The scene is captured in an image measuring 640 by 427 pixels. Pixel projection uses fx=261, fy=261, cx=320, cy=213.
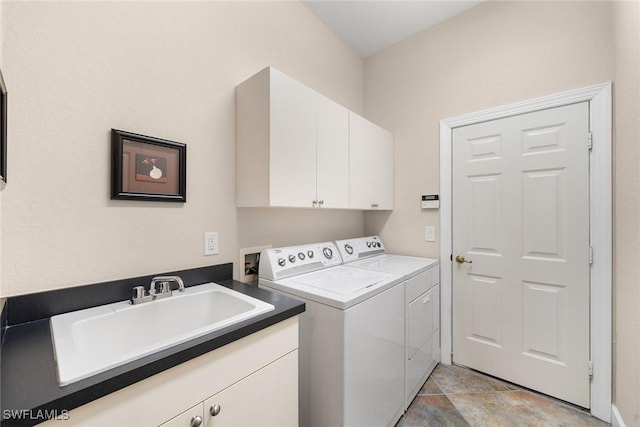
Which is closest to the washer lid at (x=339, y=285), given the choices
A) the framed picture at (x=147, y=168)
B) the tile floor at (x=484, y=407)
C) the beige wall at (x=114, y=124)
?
the beige wall at (x=114, y=124)

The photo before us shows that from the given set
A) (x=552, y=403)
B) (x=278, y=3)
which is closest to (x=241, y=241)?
(x=278, y=3)

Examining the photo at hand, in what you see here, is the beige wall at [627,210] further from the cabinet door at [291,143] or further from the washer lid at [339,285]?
the cabinet door at [291,143]

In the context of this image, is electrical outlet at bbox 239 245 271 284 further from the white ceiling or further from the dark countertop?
the white ceiling

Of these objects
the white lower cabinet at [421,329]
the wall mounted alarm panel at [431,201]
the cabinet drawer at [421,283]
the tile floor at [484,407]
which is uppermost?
the wall mounted alarm panel at [431,201]

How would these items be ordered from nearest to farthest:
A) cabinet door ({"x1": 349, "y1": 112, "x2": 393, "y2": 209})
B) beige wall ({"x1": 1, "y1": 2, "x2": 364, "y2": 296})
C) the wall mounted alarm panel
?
beige wall ({"x1": 1, "y1": 2, "x2": 364, "y2": 296})
cabinet door ({"x1": 349, "y1": 112, "x2": 393, "y2": 209})
the wall mounted alarm panel

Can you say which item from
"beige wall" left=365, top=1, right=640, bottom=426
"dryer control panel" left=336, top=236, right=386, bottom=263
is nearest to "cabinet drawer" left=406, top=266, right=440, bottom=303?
"beige wall" left=365, top=1, right=640, bottom=426

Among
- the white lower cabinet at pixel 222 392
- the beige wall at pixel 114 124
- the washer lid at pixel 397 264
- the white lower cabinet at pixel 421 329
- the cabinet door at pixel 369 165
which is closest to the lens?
the white lower cabinet at pixel 222 392

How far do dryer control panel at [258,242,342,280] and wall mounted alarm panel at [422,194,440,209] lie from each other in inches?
37.2

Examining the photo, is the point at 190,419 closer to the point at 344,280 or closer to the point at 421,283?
the point at 344,280

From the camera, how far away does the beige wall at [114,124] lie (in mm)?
957

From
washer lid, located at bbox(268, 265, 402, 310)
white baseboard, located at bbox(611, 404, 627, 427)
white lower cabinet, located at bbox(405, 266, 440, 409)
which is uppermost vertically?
washer lid, located at bbox(268, 265, 402, 310)

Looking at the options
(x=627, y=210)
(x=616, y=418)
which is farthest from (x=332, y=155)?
(x=616, y=418)

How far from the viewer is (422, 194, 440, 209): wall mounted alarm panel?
2.29 meters

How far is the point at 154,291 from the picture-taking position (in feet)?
3.92
